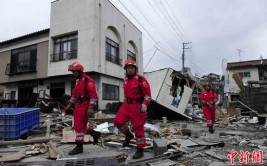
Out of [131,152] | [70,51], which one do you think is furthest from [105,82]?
[131,152]

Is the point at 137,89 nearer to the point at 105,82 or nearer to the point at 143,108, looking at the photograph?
the point at 143,108

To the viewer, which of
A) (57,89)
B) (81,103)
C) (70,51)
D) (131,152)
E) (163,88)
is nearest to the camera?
(81,103)

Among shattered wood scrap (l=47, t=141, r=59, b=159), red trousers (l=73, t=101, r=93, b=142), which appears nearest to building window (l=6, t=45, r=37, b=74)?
shattered wood scrap (l=47, t=141, r=59, b=159)

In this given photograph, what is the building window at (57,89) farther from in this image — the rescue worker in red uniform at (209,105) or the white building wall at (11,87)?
the rescue worker in red uniform at (209,105)

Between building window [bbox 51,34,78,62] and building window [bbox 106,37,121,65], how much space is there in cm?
255

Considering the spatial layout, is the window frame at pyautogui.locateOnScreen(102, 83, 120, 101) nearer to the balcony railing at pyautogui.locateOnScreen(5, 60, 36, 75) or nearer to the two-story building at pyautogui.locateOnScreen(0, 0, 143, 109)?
the two-story building at pyautogui.locateOnScreen(0, 0, 143, 109)

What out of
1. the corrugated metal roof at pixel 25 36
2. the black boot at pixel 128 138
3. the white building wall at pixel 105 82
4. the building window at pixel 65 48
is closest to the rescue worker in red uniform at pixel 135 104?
the black boot at pixel 128 138

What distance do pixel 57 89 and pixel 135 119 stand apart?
55.9 feet

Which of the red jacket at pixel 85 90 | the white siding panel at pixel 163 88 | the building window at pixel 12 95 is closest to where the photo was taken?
the red jacket at pixel 85 90

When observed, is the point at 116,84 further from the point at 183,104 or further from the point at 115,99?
the point at 183,104

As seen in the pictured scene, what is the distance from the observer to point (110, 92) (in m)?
20.0

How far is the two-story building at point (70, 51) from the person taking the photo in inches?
710

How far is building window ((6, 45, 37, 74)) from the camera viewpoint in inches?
858

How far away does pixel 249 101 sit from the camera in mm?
16828
